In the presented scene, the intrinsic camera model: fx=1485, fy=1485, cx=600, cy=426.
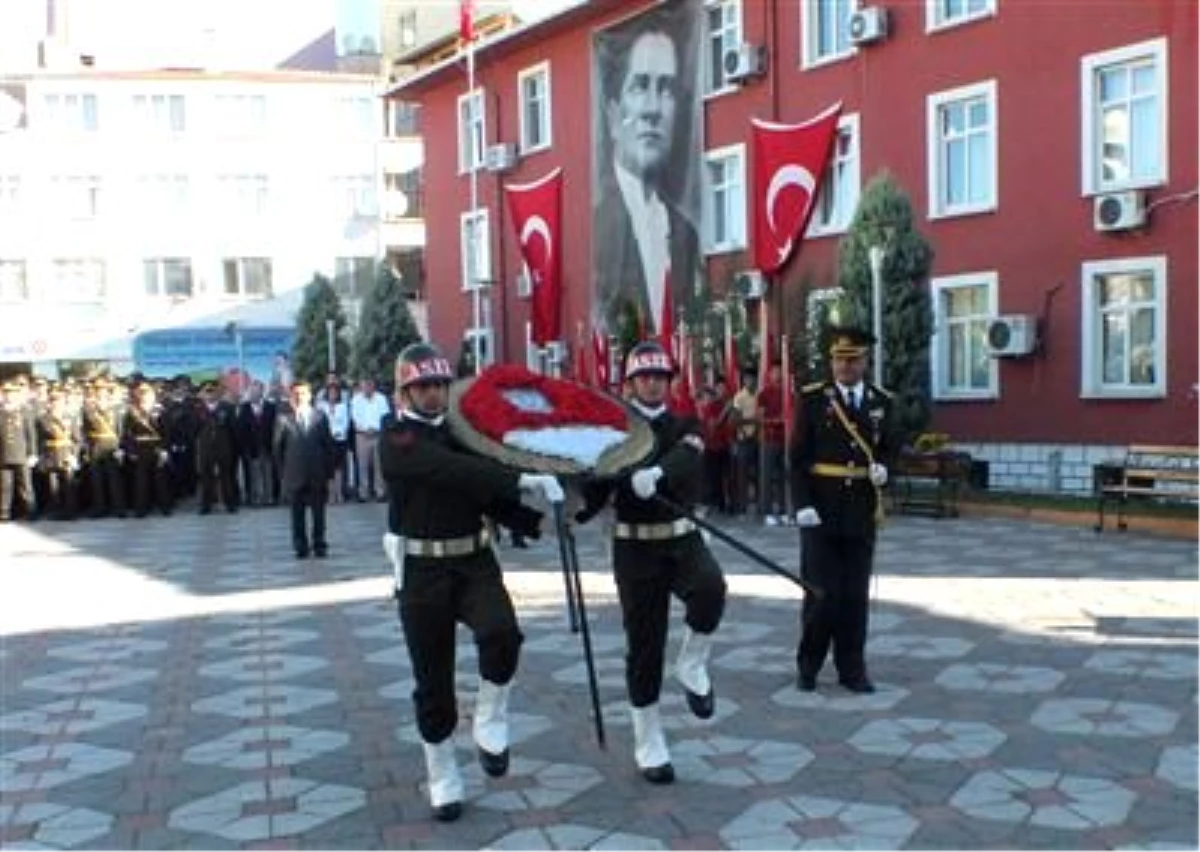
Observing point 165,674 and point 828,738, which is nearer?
point 828,738

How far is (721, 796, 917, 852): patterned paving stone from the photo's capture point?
5512 mm

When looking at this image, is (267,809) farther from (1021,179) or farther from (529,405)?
(1021,179)

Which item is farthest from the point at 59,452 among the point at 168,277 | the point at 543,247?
the point at 168,277

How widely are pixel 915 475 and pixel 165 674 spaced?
1106 centimetres

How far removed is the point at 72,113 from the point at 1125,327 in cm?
4683

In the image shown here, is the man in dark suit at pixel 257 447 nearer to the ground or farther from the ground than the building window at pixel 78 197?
nearer to the ground

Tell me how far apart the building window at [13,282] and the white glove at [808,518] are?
52.6 m

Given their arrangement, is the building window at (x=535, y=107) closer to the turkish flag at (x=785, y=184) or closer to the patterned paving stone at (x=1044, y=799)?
the turkish flag at (x=785, y=184)

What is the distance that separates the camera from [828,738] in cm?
704

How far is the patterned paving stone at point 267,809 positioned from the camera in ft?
19.5

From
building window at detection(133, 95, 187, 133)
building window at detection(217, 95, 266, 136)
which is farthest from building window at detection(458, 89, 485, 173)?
building window at detection(133, 95, 187, 133)

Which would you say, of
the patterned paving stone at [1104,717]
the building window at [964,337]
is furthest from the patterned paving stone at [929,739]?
the building window at [964,337]

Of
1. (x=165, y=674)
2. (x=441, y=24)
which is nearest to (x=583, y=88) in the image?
(x=165, y=674)

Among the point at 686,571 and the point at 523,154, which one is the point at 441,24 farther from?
the point at 686,571
